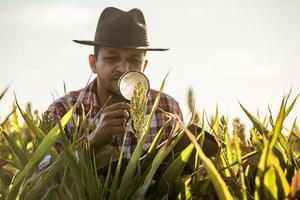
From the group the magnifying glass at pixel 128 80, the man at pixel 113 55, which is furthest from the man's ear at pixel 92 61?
the magnifying glass at pixel 128 80

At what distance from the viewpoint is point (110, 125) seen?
1.32 metres

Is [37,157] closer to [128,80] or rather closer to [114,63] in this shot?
[128,80]

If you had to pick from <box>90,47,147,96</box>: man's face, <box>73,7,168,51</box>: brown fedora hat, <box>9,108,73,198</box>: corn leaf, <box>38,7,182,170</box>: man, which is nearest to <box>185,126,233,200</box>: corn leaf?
<box>9,108,73,198</box>: corn leaf

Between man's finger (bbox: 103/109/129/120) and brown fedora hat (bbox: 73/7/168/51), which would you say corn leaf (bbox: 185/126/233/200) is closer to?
man's finger (bbox: 103/109/129/120)

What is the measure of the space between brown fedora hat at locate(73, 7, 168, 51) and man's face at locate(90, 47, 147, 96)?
0.13ft

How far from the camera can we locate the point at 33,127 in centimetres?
100

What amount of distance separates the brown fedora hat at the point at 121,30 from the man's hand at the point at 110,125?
1448 mm

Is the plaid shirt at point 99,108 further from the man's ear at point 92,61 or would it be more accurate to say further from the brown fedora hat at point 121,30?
the brown fedora hat at point 121,30

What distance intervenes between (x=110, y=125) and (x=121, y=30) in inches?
67.1

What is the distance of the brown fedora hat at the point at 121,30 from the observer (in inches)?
111

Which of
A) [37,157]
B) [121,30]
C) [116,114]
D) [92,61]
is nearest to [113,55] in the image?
[121,30]

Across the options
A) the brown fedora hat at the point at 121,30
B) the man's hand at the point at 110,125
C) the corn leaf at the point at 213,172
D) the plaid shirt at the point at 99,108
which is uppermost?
the brown fedora hat at the point at 121,30

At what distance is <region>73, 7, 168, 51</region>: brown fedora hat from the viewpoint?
2.83m

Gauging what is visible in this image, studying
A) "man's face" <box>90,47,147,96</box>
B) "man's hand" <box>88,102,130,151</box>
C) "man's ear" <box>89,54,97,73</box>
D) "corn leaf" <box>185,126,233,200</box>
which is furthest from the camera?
"man's ear" <box>89,54,97,73</box>
